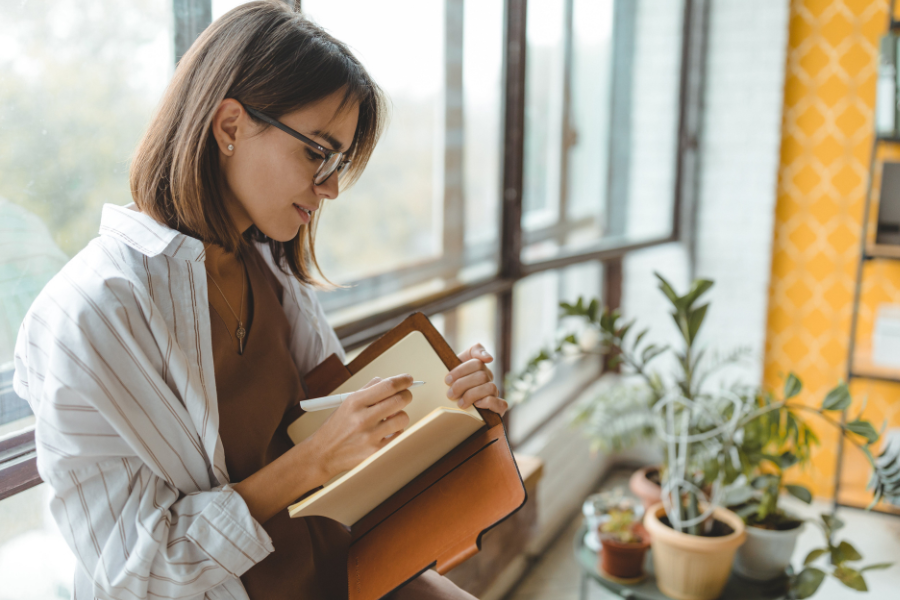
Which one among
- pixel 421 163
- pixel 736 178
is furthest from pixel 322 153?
pixel 736 178

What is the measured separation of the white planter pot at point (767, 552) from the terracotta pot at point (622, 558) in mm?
262

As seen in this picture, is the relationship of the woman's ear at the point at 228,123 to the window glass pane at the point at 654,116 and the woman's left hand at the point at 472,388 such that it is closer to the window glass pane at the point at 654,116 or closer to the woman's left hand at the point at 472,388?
the woman's left hand at the point at 472,388

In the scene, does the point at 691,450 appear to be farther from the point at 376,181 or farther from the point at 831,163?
the point at 831,163

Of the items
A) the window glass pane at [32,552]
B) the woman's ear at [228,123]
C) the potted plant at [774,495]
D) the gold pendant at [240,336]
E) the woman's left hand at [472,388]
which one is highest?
the woman's ear at [228,123]

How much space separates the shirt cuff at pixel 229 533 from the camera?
2.69ft

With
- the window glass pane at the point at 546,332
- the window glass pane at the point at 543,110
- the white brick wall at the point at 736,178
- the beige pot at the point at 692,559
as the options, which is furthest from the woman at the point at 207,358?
the white brick wall at the point at 736,178

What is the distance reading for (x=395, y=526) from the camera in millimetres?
973

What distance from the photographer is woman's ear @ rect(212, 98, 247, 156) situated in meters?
0.88

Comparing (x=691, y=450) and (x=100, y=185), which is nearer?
(x=100, y=185)

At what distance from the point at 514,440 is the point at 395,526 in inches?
61.0

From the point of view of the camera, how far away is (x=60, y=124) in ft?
3.16

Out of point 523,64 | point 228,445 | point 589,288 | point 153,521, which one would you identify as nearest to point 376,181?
point 523,64

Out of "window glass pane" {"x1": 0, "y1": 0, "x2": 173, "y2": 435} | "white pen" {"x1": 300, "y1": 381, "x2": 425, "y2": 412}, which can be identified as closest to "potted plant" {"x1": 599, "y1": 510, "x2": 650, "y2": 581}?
"white pen" {"x1": 300, "y1": 381, "x2": 425, "y2": 412}

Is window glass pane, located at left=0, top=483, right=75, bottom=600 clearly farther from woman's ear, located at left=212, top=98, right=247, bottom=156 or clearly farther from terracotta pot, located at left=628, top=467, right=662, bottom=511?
terracotta pot, located at left=628, top=467, right=662, bottom=511
